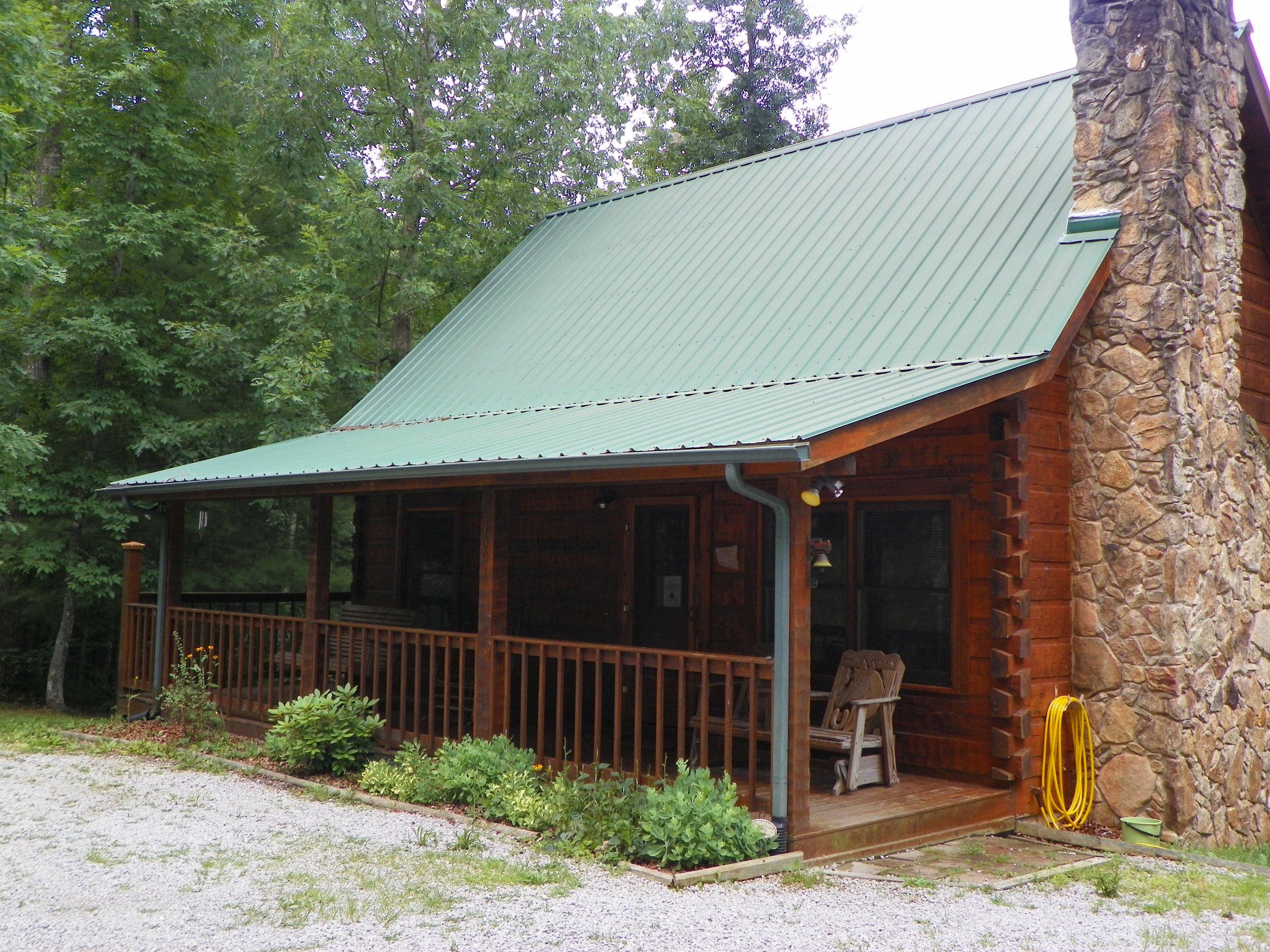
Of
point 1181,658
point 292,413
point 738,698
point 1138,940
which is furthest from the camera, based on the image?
point 292,413

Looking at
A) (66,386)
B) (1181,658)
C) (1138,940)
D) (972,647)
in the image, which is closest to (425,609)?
(66,386)

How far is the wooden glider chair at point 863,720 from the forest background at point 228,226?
8.68 metres

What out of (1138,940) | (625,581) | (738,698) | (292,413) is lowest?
(1138,940)

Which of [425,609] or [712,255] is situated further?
[425,609]

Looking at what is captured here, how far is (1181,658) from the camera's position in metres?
7.91

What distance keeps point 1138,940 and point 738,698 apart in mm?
3999

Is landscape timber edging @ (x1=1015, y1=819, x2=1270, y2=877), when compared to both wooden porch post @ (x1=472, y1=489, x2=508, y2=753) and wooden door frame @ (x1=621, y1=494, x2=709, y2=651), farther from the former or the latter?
wooden porch post @ (x1=472, y1=489, x2=508, y2=753)

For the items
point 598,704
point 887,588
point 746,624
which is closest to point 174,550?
point 746,624

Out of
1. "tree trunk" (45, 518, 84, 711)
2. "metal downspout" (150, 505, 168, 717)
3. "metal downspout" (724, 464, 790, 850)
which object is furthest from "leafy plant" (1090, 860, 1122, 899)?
"tree trunk" (45, 518, 84, 711)

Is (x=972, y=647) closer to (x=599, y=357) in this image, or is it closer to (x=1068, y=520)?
(x=1068, y=520)

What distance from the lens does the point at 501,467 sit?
791 centimetres

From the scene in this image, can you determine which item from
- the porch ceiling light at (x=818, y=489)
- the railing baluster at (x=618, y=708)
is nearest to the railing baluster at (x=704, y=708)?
the railing baluster at (x=618, y=708)

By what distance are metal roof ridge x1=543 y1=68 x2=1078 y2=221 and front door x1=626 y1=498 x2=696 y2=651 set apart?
15.2ft

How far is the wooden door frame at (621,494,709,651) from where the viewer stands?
1047 centimetres
